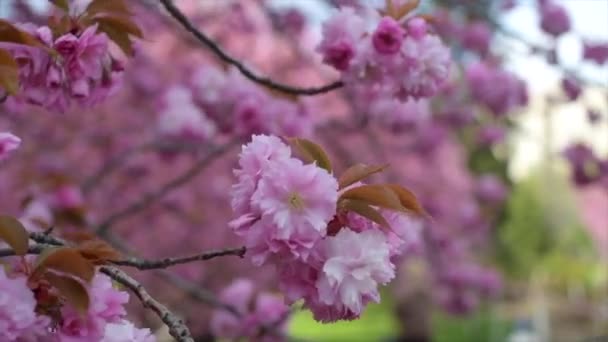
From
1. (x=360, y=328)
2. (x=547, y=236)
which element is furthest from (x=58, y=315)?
(x=547, y=236)

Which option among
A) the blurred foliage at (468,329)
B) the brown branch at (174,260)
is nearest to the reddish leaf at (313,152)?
the brown branch at (174,260)

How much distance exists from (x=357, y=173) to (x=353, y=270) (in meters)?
0.10

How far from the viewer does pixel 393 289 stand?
26.9 ft

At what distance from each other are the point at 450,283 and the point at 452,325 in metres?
6.11

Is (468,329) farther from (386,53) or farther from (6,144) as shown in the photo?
(6,144)

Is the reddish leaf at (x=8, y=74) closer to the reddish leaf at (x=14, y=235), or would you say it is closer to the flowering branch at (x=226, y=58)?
the reddish leaf at (x=14, y=235)

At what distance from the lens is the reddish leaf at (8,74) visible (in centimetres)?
95

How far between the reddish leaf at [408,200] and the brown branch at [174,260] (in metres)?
0.17

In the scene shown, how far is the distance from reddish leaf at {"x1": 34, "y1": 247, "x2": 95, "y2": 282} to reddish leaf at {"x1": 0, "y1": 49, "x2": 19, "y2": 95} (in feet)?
0.68

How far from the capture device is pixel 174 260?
38.2 inches

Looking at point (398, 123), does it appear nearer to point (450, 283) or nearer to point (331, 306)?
point (450, 283)

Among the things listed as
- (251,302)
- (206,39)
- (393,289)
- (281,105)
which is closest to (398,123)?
(281,105)

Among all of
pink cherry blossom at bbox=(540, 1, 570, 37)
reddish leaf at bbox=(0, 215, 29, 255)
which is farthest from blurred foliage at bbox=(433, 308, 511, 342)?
reddish leaf at bbox=(0, 215, 29, 255)

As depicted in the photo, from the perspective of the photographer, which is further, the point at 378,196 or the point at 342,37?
the point at 342,37
